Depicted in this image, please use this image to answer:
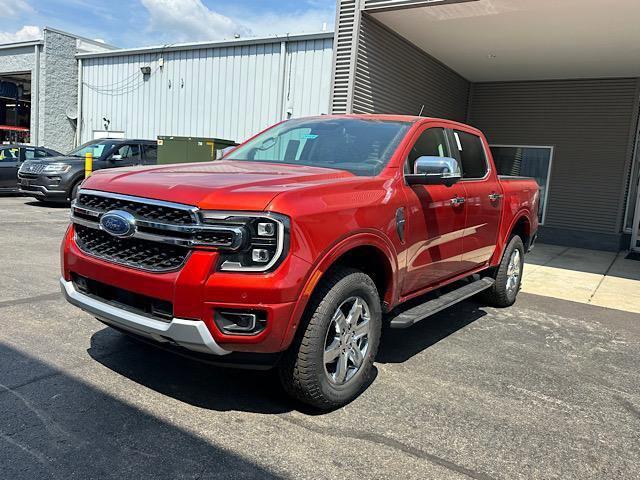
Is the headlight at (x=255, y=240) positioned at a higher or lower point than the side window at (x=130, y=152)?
lower

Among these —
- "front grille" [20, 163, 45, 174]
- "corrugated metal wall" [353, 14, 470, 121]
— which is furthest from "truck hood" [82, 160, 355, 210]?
"front grille" [20, 163, 45, 174]

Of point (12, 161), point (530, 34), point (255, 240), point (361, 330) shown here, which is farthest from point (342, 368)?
point (12, 161)

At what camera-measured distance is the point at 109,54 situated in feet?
62.1

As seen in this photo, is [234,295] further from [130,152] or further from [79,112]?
[79,112]

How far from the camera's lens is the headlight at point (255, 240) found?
2.80 m

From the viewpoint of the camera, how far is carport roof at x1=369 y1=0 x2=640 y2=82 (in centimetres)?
823

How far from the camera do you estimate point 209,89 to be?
16219 millimetres

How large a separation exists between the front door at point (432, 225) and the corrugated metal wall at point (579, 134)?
9.38 m

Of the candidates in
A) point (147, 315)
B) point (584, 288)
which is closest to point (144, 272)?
point (147, 315)

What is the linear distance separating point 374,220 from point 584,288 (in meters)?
5.90

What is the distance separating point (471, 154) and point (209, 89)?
490 inches

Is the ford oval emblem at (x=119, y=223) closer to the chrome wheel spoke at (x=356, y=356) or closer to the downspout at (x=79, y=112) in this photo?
the chrome wheel spoke at (x=356, y=356)

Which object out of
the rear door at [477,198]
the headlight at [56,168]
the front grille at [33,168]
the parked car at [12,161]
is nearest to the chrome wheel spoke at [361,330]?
the rear door at [477,198]

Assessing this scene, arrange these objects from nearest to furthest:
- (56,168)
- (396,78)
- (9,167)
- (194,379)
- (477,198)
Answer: (194,379)
(477,198)
(396,78)
(56,168)
(9,167)
